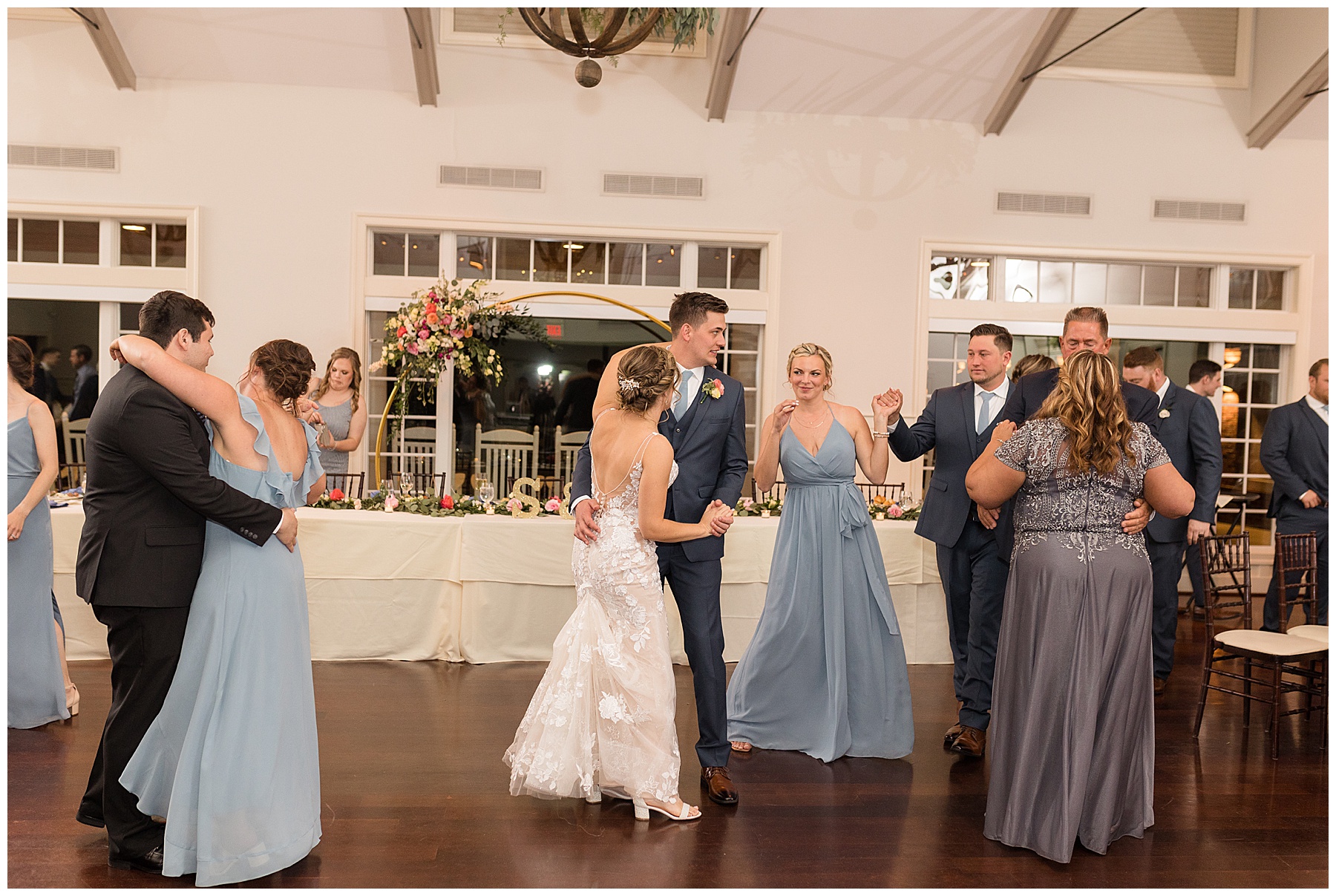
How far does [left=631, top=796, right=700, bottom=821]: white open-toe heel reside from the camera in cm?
321

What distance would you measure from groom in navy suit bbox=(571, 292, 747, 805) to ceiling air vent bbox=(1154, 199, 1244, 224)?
610 cm

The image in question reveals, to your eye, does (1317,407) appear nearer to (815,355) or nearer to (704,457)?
(815,355)

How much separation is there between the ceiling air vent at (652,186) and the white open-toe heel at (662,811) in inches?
217

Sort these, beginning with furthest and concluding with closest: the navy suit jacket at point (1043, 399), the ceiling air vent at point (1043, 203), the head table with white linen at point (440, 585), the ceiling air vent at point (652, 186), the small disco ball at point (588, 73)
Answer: the ceiling air vent at point (1043, 203), the ceiling air vent at point (652, 186), the small disco ball at point (588, 73), the head table with white linen at point (440, 585), the navy suit jacket at point (1043, 399)

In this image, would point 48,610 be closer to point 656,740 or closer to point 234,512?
point 234,512

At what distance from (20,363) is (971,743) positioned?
421 centimetres

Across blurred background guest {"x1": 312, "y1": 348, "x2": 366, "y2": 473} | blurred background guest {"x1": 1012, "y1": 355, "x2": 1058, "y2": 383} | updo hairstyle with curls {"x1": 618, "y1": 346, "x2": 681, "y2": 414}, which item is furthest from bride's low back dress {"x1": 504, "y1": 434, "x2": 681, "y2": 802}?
blurred background guest {"x1": 312, "y1": 348, "x2": 366, "y2": 473}

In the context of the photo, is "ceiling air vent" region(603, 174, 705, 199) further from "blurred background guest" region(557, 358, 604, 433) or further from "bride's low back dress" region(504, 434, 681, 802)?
"bride's low back dress" region(504, 434, 681, 802)

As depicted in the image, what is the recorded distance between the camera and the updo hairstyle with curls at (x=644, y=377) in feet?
10.2

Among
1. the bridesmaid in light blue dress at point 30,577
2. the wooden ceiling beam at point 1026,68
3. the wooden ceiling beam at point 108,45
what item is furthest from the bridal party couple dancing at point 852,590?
the wooden ceiling beam at point 108,45

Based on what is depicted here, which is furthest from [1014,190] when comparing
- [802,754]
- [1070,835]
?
[1070,835]

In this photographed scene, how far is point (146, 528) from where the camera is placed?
2.68m

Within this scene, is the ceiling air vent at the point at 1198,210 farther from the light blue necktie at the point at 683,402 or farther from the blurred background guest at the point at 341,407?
the blurred background guest at the point at 341,407

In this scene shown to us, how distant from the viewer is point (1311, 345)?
8164 millimetres
